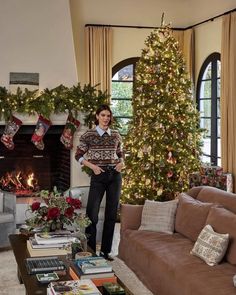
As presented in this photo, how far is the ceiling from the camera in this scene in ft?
24.9

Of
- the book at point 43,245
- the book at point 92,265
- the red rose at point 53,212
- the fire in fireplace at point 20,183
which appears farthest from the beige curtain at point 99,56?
the book at point 92,265

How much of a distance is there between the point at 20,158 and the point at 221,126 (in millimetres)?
2872

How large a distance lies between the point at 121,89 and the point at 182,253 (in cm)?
431

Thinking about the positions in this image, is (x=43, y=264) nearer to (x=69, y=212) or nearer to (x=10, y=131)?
(x=69, y=212)

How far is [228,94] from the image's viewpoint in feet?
22.1

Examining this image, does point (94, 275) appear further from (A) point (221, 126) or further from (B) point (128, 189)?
(A) point (221, 126)

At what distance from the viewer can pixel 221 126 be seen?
686 centimetres

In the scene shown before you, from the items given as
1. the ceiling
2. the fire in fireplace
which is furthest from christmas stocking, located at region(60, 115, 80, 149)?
the ceiling

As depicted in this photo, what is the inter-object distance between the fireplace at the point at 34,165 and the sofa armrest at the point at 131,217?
7.52 feet

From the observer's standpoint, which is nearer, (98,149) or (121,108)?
(98,149)

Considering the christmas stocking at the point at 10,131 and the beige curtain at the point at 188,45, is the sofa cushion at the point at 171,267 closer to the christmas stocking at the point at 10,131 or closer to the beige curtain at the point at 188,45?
the christmas stocking at the point at 10,131

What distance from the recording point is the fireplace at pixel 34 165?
7.20m

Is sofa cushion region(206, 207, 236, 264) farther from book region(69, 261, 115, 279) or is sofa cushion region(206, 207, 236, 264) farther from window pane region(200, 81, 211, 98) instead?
window pane region(200, 81, 211, 98)

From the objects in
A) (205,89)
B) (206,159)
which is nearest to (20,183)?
(206,159)
